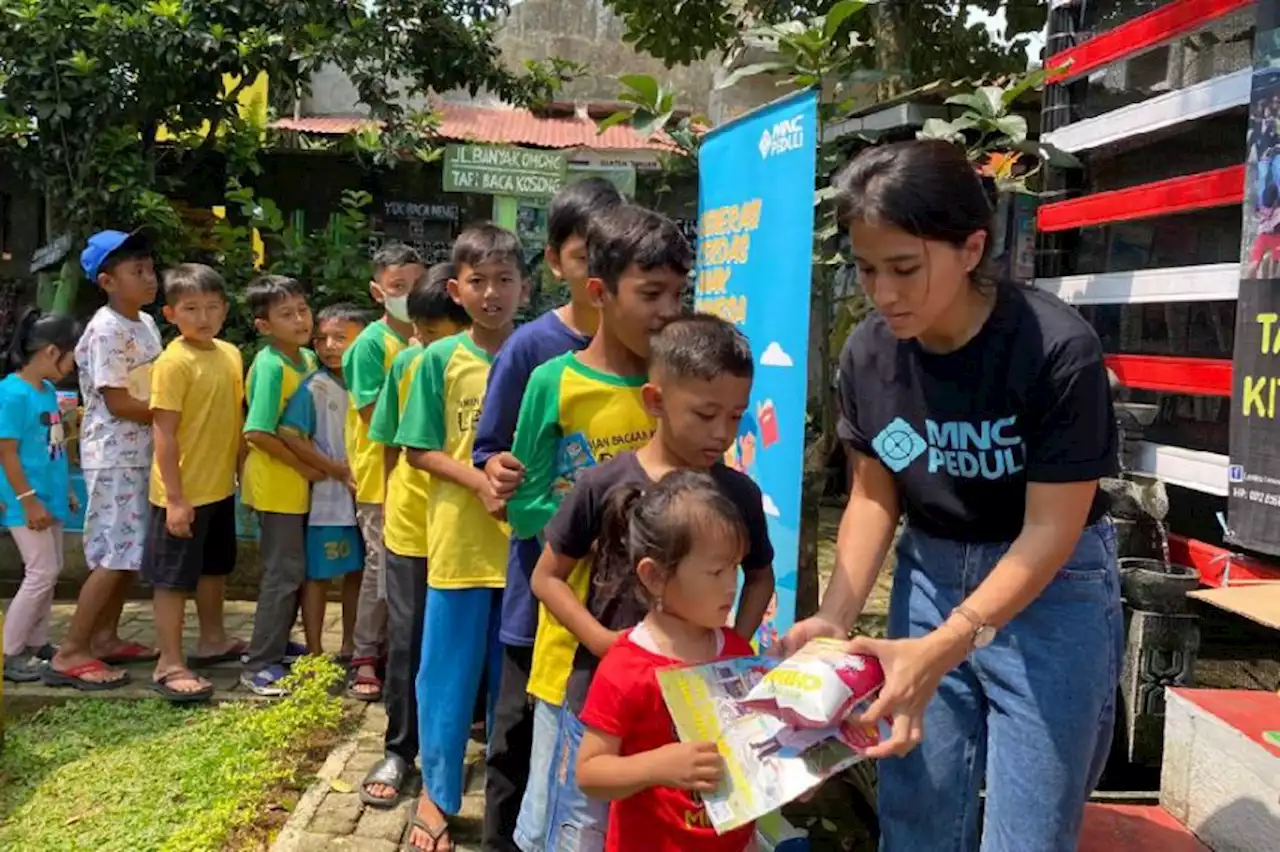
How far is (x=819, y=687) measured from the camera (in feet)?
5.28

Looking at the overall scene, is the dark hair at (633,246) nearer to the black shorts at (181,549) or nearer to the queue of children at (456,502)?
the queue of children at (456,502)

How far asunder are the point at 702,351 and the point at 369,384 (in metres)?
2.60

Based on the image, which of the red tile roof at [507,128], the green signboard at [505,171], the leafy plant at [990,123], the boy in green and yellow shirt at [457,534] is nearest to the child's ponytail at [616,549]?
the boy in green and yellow shirt at [457,534]

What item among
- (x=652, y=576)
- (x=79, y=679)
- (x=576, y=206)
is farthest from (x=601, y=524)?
(x=79, y=679)

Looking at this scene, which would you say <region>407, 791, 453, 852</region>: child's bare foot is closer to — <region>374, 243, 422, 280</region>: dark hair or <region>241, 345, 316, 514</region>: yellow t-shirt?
<region>241, 345, 316, 514</region>: yellow t-shirt

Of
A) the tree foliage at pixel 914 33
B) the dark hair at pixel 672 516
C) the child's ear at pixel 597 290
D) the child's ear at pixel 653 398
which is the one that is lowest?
the dark hair at pixel 672 516

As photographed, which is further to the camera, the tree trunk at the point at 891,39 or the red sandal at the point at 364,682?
the tree trunk at the point at 891,39

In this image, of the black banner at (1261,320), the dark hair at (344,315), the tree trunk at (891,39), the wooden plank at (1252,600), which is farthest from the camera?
the tree trunk at (891,39)

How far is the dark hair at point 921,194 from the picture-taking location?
1.75 m

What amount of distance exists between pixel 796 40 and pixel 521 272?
1134 millimetres

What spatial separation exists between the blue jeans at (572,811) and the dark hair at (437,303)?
2.06m

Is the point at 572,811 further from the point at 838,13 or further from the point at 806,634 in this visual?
the point at 838,13

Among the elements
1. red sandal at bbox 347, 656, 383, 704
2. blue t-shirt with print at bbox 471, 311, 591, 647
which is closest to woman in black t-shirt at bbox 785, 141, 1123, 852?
blue t-shirt with print at bbox 471, 311, 591, 647

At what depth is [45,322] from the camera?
4645 mm
